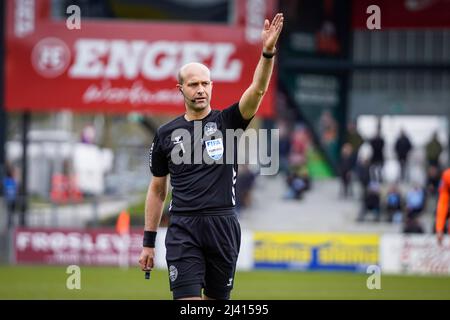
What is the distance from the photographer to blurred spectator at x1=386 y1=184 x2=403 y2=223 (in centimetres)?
2862

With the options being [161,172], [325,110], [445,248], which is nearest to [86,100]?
[325,110]

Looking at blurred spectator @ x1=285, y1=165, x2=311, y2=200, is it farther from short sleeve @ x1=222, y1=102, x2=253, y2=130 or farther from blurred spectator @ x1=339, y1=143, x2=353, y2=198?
short sleeve @ x1=222, y1=102, x2=253, y2=130

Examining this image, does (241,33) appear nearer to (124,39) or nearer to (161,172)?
(124,39)

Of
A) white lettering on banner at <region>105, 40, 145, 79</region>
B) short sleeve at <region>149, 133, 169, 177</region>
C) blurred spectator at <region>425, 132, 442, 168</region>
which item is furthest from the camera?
blurred spectator at <region>425, 132, 442, 168</region>

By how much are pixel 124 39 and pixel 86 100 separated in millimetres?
1865

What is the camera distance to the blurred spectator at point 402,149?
30.3 metres

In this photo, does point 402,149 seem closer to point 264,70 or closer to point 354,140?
point 354,140

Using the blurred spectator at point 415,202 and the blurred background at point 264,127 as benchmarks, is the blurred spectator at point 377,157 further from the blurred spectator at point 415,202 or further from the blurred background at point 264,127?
the blurred spectator at point 415,202

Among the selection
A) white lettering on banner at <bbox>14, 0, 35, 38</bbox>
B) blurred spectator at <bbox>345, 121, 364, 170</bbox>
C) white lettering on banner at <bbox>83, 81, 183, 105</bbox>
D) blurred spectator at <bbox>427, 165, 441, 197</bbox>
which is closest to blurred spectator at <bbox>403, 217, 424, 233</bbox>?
blurred spectator at <bbox>427, 165, 441, 197</bbox>

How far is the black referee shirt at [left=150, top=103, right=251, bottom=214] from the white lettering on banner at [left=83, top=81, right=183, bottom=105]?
64.4 feet

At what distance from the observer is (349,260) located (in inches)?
1024

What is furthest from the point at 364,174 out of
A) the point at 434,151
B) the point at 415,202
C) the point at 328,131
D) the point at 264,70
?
the point at 264,70

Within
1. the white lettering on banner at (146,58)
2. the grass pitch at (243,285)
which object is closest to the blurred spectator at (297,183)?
the white lettering on banner at (146,58)
